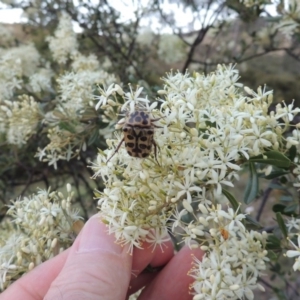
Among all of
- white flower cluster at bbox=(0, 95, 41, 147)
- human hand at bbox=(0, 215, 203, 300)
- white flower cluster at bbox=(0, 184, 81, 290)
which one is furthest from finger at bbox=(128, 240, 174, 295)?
white flower cluster at bbox=(0, 95, 41, 147)

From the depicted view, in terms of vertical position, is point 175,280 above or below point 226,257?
below

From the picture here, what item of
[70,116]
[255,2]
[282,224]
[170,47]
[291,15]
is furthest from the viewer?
[170,47]

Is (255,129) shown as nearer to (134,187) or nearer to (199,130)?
(199,130)

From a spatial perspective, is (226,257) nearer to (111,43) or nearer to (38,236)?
(38,236)

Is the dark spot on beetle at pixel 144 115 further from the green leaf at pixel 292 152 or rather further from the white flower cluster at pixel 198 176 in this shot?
the green leaf at pixel 292 152

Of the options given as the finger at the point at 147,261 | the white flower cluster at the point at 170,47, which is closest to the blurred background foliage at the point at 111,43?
the white flower cluster at the point at 170,47

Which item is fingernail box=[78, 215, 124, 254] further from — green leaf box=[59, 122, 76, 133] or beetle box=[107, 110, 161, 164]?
green leaf box=[59, 122, 76, 133]

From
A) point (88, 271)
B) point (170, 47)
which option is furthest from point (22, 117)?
point (170, 47)

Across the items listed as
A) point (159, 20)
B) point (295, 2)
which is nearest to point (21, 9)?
point (159, 20)
